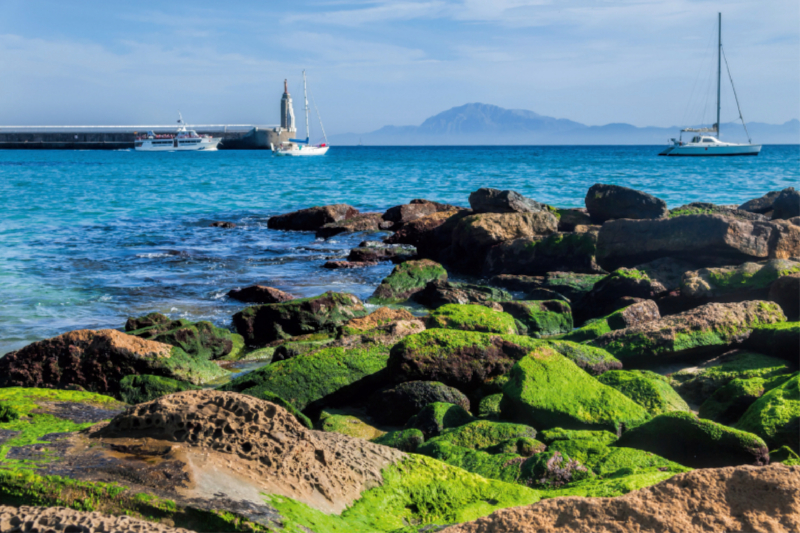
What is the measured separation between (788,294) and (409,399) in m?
4.79

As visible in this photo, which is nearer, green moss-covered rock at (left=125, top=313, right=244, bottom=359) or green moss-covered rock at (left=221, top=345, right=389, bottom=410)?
green moss-covered rock at (left=221, top=345, right=389, bottom=410)

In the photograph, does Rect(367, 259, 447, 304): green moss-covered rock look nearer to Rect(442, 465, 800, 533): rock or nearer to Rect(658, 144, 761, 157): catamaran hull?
Rect(442, 465, 800, 533): rock

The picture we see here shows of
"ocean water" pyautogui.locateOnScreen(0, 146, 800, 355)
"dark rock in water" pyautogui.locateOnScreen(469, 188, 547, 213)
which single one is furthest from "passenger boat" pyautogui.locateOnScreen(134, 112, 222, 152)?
"dark rock in water" pyautogui.locateOnScreen(469, 188, 547, 213)

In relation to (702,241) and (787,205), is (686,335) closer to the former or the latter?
(702,241)

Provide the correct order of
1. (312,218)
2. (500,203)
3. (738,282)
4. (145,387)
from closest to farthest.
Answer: (145,387)
(738,282)
(500,203)
(312,218)

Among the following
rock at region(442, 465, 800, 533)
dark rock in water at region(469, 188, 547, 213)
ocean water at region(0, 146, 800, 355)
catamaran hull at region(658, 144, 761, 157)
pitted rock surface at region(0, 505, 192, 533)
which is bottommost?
ocean water at region(0, 146, 800, 355)

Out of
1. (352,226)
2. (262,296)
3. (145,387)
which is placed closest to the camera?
(145,387)

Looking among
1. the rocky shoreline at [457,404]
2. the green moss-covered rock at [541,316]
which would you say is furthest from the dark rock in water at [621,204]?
the green moss-covered rock at [541,316]

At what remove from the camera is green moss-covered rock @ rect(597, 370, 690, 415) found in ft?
15.4

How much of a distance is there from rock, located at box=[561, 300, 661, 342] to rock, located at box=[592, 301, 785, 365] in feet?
1.52

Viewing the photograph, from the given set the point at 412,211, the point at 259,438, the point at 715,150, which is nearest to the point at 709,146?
the point at 715,150

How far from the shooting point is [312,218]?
719 inches

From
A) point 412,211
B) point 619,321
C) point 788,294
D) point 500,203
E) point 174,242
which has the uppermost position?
point 500,203

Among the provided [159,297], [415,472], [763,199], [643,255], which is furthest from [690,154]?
[415,472]
